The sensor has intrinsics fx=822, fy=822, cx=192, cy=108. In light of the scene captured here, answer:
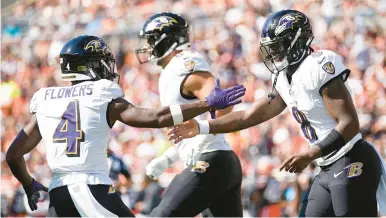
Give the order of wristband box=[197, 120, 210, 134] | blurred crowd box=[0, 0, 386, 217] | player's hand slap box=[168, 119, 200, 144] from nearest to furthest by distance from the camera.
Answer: player's hand slap box=[168, 119, 200, 144] < wristband box=[197, 120, 210, 134] < blurred crowd box=[0, 0, 386, 217]

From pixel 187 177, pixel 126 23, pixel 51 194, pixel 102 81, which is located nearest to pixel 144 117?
pixel 102 81

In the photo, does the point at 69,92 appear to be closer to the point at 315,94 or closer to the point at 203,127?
the point at 203,127

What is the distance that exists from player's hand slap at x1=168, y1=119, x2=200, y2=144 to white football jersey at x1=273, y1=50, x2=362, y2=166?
63cm

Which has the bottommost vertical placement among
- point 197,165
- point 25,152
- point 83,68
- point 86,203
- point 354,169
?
point 197,165

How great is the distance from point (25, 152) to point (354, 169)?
6.84ft

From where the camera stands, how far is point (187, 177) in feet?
19.5

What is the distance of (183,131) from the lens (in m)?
5.22

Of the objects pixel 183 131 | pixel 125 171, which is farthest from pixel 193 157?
pixel 125 171

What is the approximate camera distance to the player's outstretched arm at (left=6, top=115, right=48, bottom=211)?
5195mm

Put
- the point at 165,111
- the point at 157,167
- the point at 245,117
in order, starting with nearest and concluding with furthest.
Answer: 1. the point at 165,111
2. the point at 245,117
3. the point at 157,167

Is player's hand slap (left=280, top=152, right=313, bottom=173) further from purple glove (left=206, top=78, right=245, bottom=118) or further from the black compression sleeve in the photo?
purple glove (left=206, top=78, right=245, bottom=118)

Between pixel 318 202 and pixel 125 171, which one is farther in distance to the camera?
pixel 125 171

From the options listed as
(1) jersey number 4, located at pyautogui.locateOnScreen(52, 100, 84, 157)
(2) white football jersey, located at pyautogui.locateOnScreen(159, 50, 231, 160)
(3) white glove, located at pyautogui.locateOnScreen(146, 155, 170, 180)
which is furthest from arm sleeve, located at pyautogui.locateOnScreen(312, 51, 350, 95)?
(3) white glove, located at pyautogui.locateOnScreen(146, 155, 170, 180)

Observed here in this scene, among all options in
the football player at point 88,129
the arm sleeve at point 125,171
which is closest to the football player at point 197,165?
the football player at point 88,129
